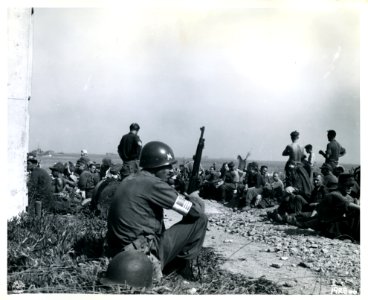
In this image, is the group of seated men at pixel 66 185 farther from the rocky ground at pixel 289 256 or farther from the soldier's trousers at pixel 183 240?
the soldier's trousers at pixel 183 240

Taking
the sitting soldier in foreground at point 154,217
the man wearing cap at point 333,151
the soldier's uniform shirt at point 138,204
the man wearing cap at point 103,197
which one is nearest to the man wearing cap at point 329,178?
the man wearing cap at point 333,151

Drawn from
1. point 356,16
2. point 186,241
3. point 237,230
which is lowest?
point 237,230

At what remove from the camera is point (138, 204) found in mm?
5289

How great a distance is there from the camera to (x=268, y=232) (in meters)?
9.29

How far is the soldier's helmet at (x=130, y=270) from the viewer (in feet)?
15.7

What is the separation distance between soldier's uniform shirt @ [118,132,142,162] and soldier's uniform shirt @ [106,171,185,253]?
494 cm

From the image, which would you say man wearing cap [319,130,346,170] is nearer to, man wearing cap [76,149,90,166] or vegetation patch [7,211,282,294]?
vegetation patch [7,211,282,294]

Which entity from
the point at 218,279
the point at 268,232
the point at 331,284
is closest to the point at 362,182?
the point at 331,284

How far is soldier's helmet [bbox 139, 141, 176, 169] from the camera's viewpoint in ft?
17.9

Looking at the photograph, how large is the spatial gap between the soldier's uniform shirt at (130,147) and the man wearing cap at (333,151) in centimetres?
420

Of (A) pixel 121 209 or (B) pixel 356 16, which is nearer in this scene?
(A) pixel 121 209

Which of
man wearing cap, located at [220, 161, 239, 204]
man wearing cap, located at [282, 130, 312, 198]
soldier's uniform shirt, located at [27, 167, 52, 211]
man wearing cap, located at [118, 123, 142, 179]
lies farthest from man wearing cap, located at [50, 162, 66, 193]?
man wearing cap, located at [282, 130, 312, 198]
